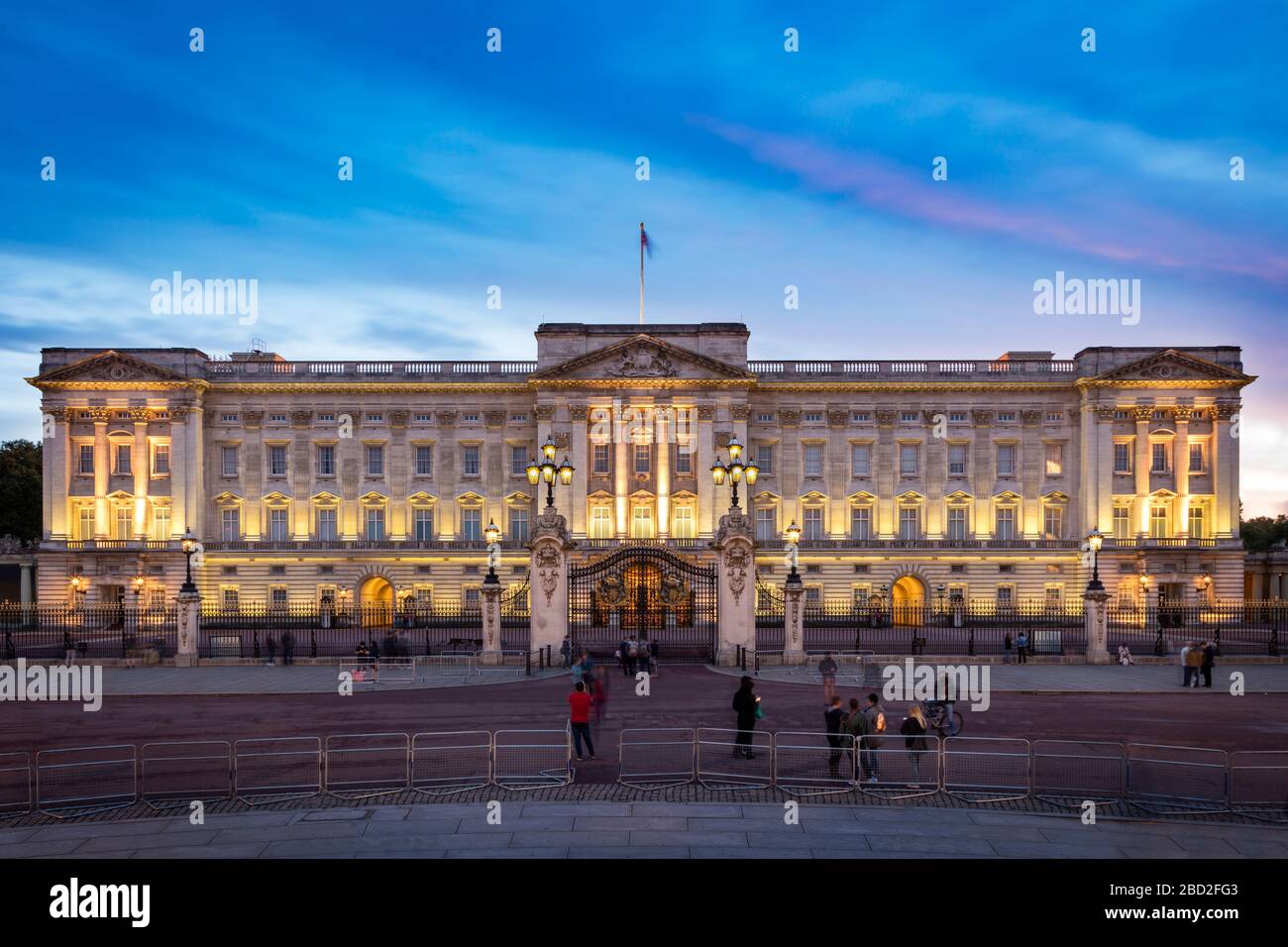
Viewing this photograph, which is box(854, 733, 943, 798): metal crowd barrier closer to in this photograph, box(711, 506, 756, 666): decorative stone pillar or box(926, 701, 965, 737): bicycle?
box(926, 701, 965, 737): bicycle

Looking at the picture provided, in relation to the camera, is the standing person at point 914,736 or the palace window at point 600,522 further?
the palace window at point 600,522

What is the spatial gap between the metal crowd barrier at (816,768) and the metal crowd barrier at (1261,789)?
17.7 feet

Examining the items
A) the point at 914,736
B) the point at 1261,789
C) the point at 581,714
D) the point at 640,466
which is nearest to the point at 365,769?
A: the point at 581,714

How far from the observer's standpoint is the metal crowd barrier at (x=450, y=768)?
13992 mm

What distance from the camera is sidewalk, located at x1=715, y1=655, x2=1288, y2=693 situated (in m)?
26.2

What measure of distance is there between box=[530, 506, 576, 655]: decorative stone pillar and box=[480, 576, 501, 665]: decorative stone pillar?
1255 millimetres

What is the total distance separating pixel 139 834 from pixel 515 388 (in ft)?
160

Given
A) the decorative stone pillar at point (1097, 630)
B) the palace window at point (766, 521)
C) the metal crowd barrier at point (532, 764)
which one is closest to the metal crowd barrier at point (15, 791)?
the metal crowd barrier at point (532, 764)

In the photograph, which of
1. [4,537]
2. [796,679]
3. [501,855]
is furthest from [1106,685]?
[4,537]

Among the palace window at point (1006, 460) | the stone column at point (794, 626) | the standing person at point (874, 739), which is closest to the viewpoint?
the standing person at point (874, 739)

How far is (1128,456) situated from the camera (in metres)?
58.8

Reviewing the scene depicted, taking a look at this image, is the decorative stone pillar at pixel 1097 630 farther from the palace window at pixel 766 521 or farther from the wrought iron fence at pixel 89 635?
the wrought iron fence at pixel 89 635

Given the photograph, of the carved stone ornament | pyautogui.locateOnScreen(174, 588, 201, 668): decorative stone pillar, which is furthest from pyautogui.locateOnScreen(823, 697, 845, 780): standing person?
the carved stone ornament

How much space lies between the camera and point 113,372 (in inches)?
2291
